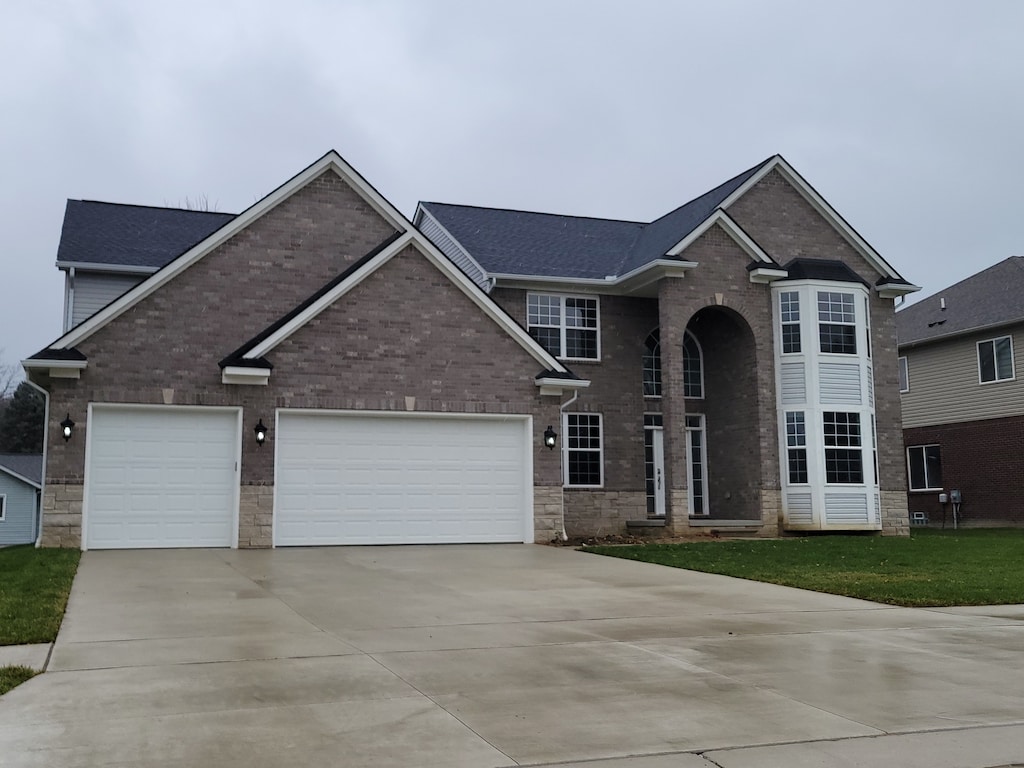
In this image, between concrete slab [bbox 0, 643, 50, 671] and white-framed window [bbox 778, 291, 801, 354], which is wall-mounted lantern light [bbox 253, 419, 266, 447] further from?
white-framed window [bbox 778, 291, 801, 354]

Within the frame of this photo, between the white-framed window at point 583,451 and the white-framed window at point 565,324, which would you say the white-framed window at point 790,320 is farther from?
the white-framed window at point 583,451

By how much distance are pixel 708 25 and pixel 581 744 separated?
21.2 metres

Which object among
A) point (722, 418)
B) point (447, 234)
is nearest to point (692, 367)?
point (722, 418)

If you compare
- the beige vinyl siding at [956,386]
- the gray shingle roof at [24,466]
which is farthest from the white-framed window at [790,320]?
the gray shingle roof at [24,466]

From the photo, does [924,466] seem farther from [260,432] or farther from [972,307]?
[260,432]

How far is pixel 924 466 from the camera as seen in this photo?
31.8 metres

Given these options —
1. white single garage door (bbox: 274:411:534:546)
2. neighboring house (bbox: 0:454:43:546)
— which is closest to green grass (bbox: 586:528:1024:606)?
white single garage door (bbox: 274:411:534:546)

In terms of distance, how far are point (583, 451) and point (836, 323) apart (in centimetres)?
663

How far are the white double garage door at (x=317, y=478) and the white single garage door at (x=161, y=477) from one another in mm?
18

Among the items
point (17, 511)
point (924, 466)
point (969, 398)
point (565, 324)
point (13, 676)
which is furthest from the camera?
point (17, 511)

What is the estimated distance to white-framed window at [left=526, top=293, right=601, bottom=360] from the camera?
23016mm

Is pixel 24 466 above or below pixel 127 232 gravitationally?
below

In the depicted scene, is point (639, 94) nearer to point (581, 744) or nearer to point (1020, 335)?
point (1020, 335)

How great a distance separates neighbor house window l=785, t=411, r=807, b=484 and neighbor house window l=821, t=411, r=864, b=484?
0.48m
